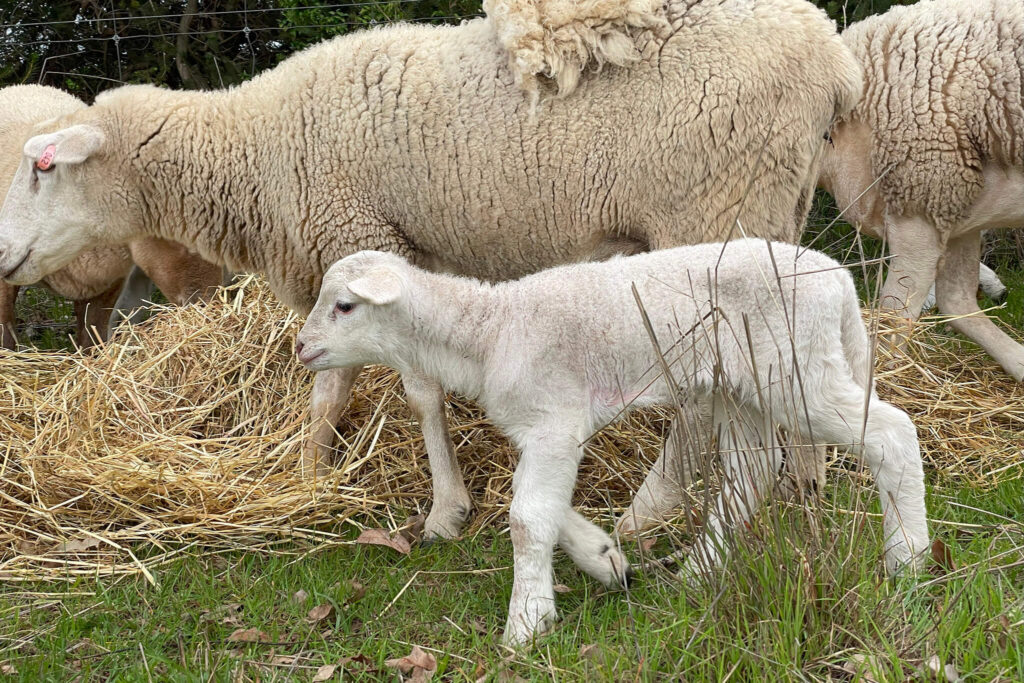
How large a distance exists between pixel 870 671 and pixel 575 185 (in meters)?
2.12

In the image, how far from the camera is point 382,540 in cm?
397

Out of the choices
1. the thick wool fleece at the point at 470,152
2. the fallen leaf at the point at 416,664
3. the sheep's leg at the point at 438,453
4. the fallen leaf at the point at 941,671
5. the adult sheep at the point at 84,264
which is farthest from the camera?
the adult sheep at the point at 84,264

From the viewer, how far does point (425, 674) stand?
3.00 m

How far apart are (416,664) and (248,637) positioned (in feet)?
1.85

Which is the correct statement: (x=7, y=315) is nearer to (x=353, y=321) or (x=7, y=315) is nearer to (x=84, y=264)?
(x=84, y=264)

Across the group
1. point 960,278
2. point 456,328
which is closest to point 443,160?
point 456,328

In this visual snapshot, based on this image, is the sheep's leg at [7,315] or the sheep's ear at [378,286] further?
the sheep's leg at [7,315]

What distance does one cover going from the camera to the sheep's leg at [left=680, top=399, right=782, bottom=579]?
8.89ft

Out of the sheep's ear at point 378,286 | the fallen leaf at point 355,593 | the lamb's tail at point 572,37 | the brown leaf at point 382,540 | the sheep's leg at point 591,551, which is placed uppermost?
the lamb's tail at point 572,37

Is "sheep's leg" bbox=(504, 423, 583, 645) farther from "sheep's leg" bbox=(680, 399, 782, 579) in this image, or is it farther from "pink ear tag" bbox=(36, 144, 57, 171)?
"pink ear tag" bbox=(36, 144, 57, 171)

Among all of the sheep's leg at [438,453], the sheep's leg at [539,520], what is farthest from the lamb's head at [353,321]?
the sheep's leg at [438,453]

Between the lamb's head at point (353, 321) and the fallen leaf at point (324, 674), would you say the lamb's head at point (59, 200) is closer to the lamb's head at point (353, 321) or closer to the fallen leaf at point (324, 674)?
the lamb's head at point (353, 321)

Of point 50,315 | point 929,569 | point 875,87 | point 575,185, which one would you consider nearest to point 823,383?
point 929,569

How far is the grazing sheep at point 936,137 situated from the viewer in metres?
5.05
